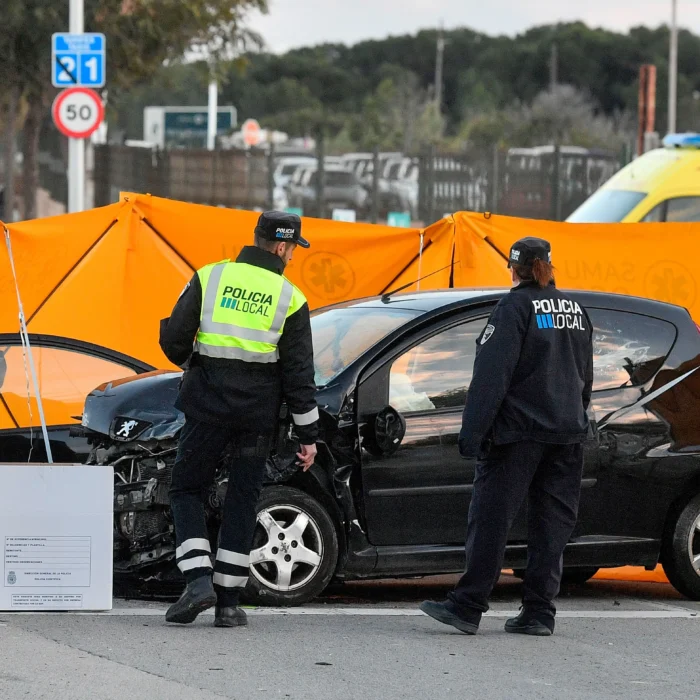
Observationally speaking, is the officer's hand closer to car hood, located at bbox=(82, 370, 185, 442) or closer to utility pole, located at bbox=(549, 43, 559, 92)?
car hood, located at bbox=(82, 370, 185, 442)

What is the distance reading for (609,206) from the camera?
16.5 m

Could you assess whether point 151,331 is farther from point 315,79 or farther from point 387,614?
point 315,79

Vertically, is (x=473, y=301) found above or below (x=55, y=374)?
above

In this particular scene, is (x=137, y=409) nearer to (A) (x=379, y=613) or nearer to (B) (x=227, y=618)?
(B) (x=227, y=618)

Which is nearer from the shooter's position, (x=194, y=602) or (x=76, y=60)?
(x=194, y=602)

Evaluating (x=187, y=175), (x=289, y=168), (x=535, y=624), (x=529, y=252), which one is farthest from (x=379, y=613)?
(x=289, y=168)

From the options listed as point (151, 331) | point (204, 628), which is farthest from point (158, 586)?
point (151, 331)

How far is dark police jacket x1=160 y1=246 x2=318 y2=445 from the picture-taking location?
6.24 meters

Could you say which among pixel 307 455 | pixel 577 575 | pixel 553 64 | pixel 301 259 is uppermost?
pixel 553 64

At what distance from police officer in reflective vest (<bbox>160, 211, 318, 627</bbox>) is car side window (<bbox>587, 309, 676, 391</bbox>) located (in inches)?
72.7

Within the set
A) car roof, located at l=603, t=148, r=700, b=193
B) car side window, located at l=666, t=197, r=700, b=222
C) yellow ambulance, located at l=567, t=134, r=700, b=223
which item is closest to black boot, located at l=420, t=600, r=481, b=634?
yellow ambulance, located at l=567, t=134, r=700, b=223

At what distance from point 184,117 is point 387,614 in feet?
162

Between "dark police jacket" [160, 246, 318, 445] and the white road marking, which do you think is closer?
"dark police jacket" [160, 246, 318, 445]

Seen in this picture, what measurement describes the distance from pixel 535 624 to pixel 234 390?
64.5 inches
